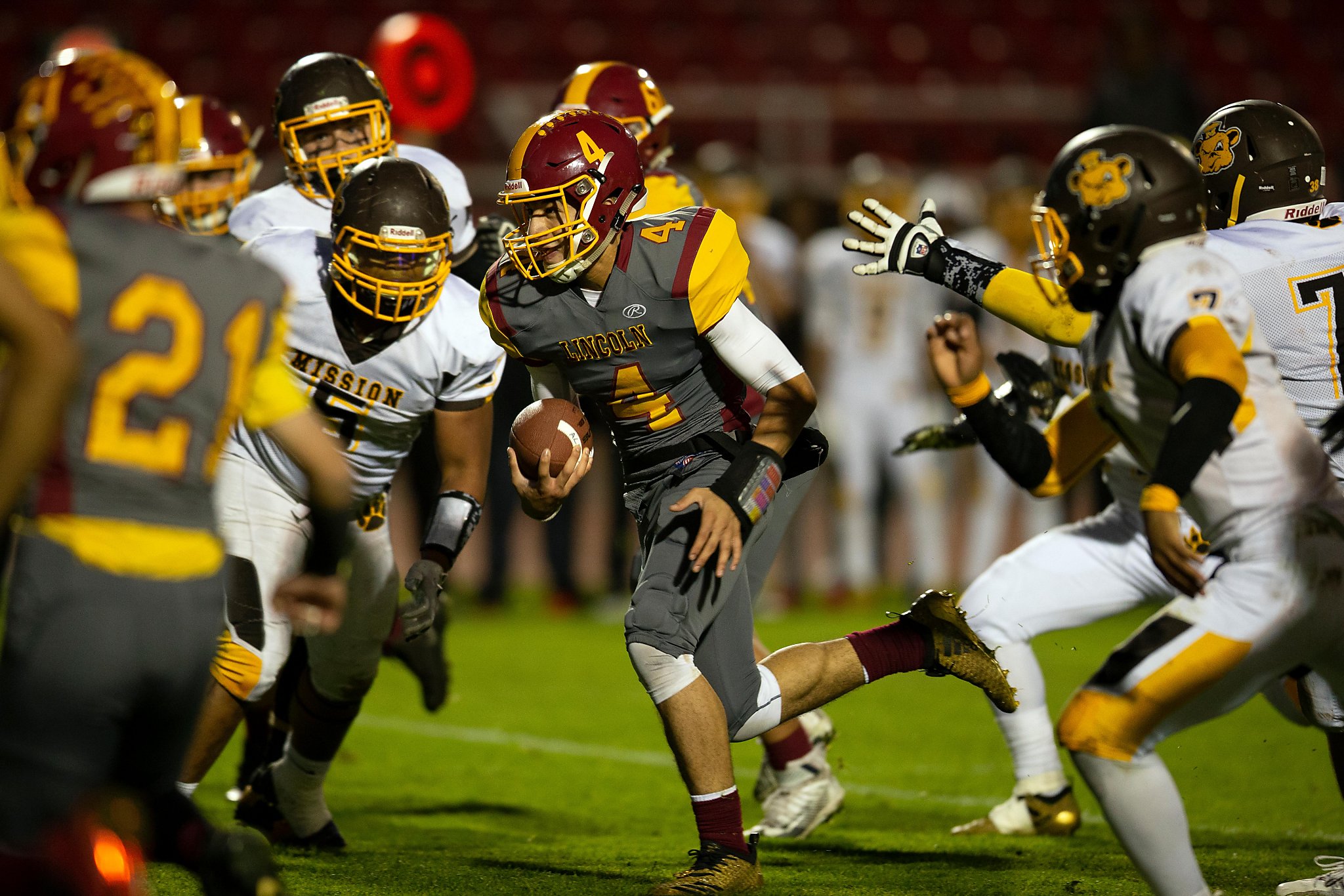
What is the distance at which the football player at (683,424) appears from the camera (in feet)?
11.9

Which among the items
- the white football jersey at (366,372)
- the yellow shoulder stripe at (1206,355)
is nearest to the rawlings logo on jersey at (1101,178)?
the yellow shoulder stripe at (1206,355)

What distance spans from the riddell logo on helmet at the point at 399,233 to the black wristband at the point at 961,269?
1.26m

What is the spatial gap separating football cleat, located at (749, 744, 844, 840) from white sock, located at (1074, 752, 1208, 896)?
170 cm

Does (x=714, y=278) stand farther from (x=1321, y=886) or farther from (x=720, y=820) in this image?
(x=1321, y=886)

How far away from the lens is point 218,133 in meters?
4.93

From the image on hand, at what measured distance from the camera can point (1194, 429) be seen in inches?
109

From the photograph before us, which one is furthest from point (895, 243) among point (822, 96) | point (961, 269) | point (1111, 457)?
point (822, 96)

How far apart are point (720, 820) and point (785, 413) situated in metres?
0.99

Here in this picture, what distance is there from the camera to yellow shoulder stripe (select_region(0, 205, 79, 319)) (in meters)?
2.32

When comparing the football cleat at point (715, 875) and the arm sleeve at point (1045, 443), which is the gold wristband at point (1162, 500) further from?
the football cleat at point (715, 875)

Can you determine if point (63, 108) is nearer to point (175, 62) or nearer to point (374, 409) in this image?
point (374, 409)

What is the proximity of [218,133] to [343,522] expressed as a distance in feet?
8.60

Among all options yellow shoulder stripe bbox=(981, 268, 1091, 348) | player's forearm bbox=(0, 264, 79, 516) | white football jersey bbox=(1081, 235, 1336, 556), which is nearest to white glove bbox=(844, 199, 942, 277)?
yellow shoulder stripe bbox=(981, 268, 1091, 348)

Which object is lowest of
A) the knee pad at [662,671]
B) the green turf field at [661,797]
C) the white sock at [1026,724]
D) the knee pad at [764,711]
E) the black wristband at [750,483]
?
the green turf field at [661,797]
